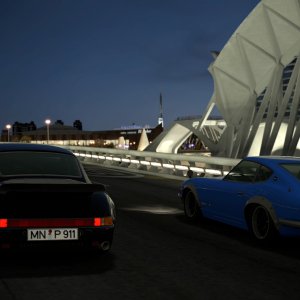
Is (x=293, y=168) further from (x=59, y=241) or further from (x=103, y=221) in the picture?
(x=59, y=241)

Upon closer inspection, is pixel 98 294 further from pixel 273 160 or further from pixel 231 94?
pixel 231 94

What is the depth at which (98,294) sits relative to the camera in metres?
5.20

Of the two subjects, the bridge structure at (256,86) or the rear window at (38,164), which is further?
the bridge structure at (256,86)

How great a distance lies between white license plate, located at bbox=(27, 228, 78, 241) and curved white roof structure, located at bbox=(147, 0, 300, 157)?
26.3m

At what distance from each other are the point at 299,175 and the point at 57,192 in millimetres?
3612

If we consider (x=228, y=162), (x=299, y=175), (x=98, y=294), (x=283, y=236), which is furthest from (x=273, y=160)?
(x=228, y=162)

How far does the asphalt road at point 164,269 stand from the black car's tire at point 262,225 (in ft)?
0.50

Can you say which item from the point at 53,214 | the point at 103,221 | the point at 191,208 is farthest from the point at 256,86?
the point at 53,214

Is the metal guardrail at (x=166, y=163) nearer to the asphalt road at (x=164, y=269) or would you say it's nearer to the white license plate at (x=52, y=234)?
the asphalt road at (x=164, y=269)

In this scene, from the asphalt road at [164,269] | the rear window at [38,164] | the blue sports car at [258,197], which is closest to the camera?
the asphalt road at [164,269]

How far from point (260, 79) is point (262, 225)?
108 feet

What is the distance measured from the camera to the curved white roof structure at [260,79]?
34.2 metres

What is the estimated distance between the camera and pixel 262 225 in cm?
802

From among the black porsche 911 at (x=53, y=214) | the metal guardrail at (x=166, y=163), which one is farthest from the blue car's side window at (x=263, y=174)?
the metal guardrail at (x=166, y=163)
